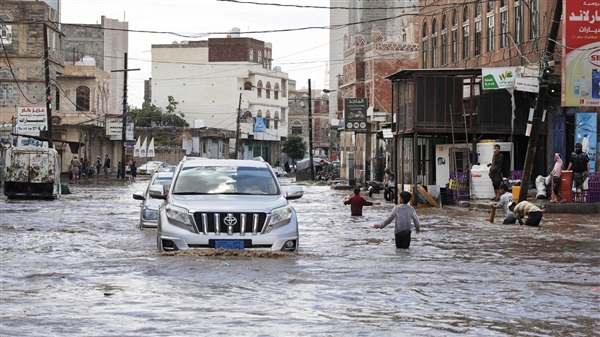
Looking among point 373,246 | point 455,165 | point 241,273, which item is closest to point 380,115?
point 455,165

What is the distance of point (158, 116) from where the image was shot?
11244cm

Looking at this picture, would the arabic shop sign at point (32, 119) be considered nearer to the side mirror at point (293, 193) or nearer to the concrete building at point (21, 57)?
the concrete building at point (21, 57)

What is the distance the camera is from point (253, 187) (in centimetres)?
1541

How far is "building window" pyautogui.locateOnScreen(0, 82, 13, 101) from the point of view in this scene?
75250mm

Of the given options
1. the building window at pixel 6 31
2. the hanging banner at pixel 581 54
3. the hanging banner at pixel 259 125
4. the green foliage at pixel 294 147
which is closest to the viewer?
→ the hanging banner at pixel 581 54

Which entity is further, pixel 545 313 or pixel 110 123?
pixel 110 123

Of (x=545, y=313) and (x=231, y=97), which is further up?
(x=231, y=97)

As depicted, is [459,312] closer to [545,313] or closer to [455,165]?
[545,313]

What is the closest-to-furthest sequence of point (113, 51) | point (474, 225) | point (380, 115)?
point (474, 225) → point (380, 115) → point (113, 51)

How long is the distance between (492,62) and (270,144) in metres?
79.8

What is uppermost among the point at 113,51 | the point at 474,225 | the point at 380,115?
the point at 113,51

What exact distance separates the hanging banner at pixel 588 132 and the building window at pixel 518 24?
21.7 ft

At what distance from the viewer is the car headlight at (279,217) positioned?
14.1 m

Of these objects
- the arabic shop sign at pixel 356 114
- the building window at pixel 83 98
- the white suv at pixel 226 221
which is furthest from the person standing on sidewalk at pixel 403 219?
the building window at pixel 83 98
